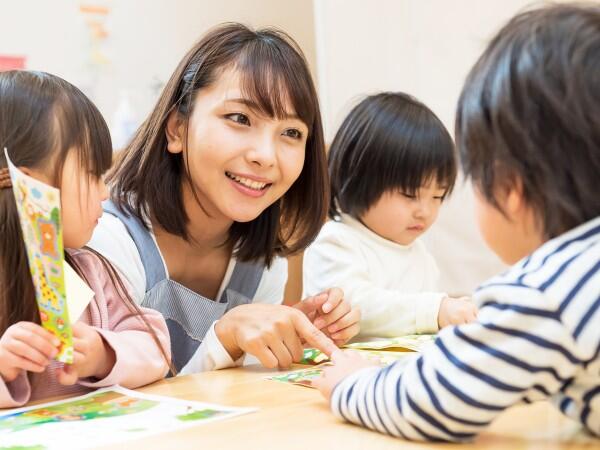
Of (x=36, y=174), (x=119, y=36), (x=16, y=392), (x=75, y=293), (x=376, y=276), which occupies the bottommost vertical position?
(x=376, y=276)

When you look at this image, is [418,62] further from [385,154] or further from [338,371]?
[338,371]

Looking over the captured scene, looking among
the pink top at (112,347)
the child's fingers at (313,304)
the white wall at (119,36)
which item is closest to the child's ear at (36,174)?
the pink top at (112,347)

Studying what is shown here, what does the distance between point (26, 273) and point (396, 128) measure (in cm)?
94

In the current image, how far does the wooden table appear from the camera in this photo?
62 cm

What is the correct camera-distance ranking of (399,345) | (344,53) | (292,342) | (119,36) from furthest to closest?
(119,36) < (344,53) < (399,345) < (292,342)

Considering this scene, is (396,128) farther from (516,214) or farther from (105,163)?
(516,214)

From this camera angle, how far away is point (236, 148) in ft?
3.96

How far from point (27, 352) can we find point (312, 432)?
0.33m

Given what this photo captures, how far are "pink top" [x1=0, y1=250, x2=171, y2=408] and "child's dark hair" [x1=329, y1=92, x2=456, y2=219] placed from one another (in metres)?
0.72

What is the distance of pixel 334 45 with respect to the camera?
2.44 meters

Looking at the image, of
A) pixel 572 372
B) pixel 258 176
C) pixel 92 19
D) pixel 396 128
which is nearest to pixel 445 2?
pixel 396 128

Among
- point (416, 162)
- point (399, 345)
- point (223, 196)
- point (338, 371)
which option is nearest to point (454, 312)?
point (399, 345)

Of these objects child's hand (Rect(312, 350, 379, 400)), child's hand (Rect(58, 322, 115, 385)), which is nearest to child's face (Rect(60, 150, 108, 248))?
child's hand (Rect(58, 322, 115, 385))

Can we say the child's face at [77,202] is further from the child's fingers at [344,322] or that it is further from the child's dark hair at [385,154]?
the child's dark hair at [385,154]
